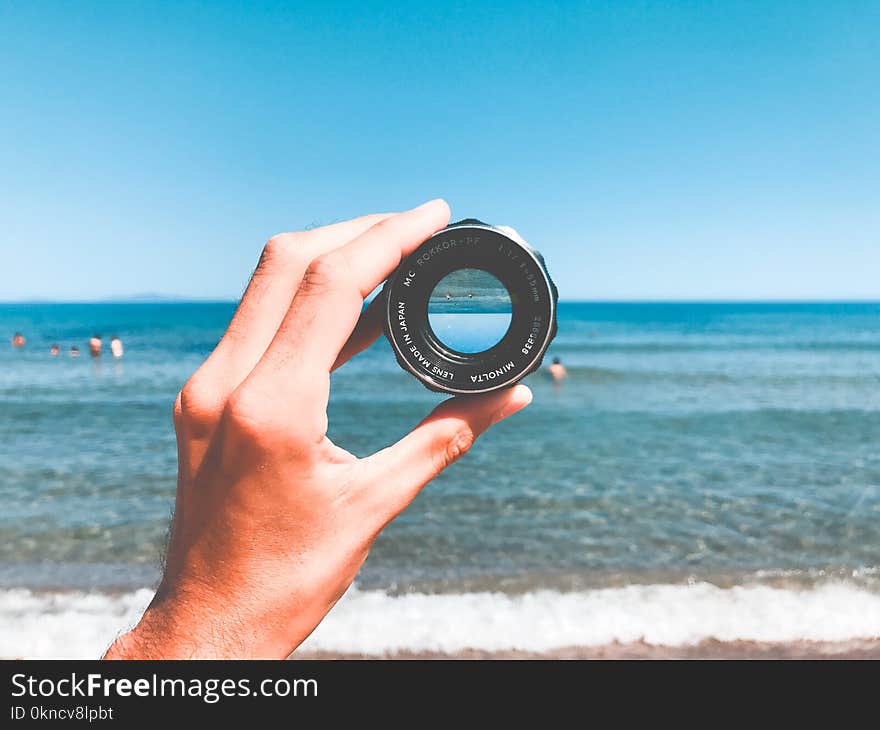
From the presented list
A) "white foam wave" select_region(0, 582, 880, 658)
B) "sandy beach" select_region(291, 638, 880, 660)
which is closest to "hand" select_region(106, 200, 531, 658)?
"sandy beach" select_region(291, 638, 880, 660)

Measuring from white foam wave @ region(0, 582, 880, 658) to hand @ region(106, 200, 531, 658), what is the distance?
13.7 ft

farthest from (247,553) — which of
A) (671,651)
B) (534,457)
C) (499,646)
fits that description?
(534,457)

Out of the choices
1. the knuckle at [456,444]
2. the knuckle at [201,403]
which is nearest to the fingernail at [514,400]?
the knuckle at [456,444]

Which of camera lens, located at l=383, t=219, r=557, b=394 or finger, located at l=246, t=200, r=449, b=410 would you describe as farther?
camera lens, located at l=383, t=219, r=557, b=394

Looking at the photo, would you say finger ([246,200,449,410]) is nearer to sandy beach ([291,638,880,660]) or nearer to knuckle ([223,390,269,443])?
knuckle ([223,390,269,443])

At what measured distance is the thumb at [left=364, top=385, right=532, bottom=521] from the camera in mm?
1465

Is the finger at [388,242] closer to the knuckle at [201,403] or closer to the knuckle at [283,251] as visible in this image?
the knuckle at [283,251]

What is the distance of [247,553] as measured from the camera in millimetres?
1318

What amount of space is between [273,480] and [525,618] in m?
4.97

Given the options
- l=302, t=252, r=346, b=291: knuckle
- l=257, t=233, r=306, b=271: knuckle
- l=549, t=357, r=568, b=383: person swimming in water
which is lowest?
l=549, t=357, r=568, b=383: person swimming in water

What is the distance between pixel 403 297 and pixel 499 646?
4.30 metres

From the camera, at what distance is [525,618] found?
18.6 feet

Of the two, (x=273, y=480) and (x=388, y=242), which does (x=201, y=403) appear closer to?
(x=273, y=480)

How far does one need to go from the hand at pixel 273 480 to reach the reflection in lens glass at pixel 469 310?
237 millimetres
